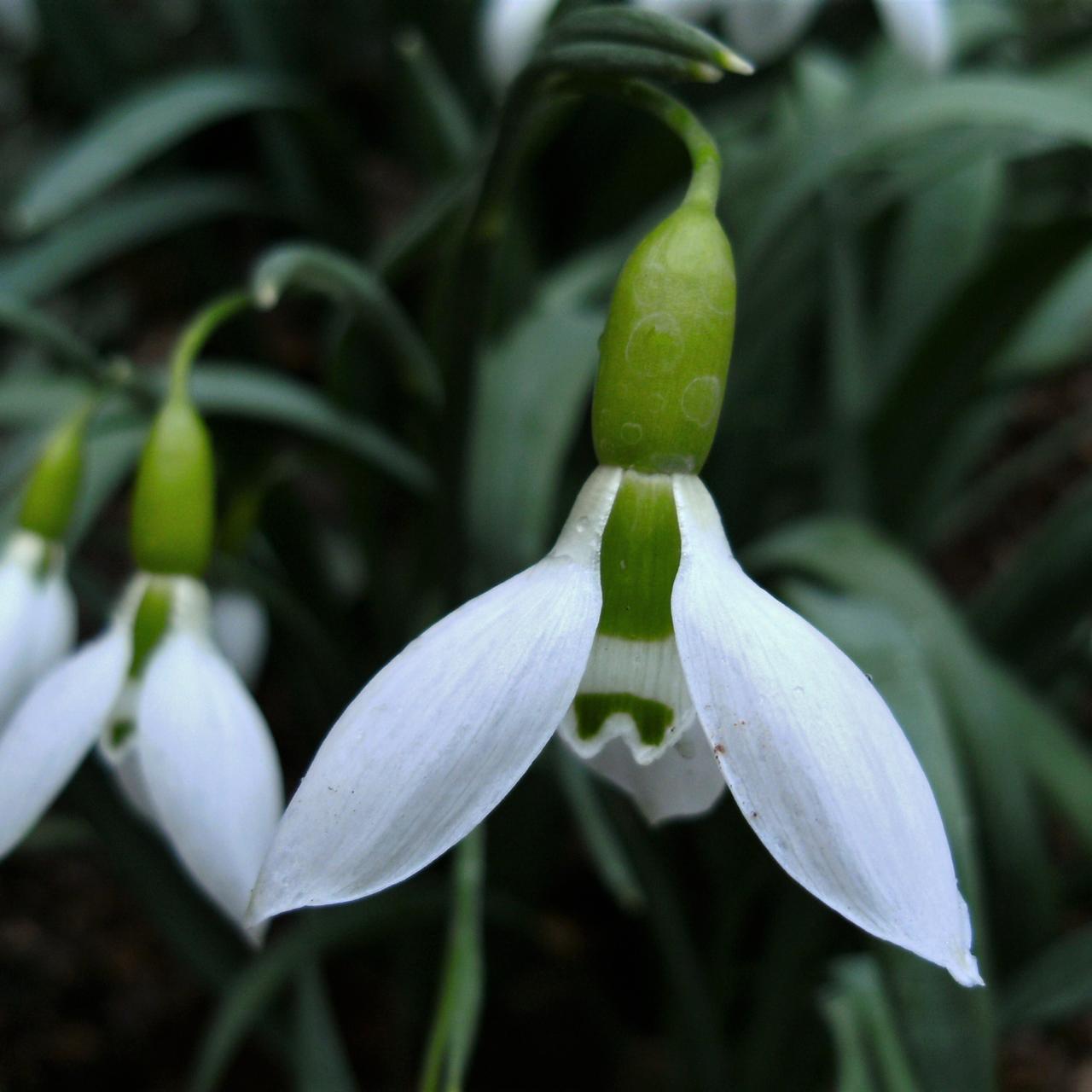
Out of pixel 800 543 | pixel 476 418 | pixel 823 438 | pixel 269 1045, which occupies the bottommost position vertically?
pixel 269 1045

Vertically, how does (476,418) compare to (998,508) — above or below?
above

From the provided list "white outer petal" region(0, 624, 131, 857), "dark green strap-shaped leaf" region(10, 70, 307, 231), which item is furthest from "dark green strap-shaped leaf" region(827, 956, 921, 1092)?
"dark green strap-shaped leaf" region(10, 70, 307, 231)

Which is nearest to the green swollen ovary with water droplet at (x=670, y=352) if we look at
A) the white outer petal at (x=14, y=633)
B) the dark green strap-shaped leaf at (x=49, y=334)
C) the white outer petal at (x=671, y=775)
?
the white outer petal at (x=671, y=775)

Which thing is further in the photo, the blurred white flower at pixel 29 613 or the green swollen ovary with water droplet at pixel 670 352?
the blurred white flower at pixel 29 613

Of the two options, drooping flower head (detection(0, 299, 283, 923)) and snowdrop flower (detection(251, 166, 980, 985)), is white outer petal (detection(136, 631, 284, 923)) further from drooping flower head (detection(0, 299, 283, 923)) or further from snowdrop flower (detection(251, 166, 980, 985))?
snowdrop flower (detection(251, 166, 980, 985))

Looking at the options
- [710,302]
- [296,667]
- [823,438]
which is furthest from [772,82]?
[710,302]

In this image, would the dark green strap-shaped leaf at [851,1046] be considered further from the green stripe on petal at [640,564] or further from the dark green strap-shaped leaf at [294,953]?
the dark green strap-shaped leaf at [294,953]

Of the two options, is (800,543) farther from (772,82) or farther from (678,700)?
(772,82)
